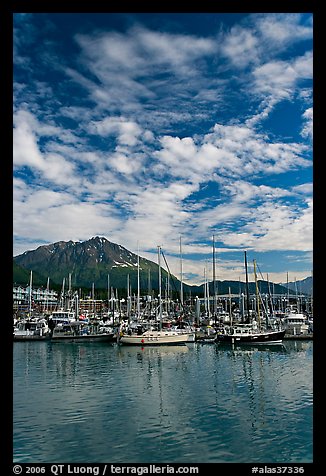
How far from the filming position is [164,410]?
9.13 m

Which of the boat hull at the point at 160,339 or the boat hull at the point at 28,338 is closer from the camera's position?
the boat hull at the point at 160,339

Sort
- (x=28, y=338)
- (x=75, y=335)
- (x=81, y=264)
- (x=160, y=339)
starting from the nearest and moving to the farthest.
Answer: (x=160, y=339), (x=75, y=335), (x=28, y=338), (x=81, y=264)

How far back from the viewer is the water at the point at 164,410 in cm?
627

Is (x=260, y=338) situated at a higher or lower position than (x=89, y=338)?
higher

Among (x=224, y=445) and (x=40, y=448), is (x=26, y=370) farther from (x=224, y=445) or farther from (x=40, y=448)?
(x=224, y=445)

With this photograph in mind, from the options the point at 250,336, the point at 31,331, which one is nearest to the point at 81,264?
the point at 31,331

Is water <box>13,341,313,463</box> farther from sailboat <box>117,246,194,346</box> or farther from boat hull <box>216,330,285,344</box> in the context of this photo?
sailboat <box>117,246,194,346</box>

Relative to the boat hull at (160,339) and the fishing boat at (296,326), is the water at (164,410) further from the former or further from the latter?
the fishing boat at (296,326)

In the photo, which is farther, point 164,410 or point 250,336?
point 250,336

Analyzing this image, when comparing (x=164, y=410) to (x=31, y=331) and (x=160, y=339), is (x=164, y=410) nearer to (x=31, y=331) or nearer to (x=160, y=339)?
(x=160, y=339)

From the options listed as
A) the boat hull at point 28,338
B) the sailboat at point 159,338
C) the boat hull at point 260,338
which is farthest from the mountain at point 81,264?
the boat hull at point 260,338

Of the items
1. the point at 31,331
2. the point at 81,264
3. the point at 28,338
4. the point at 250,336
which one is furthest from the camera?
the point at 81,264
